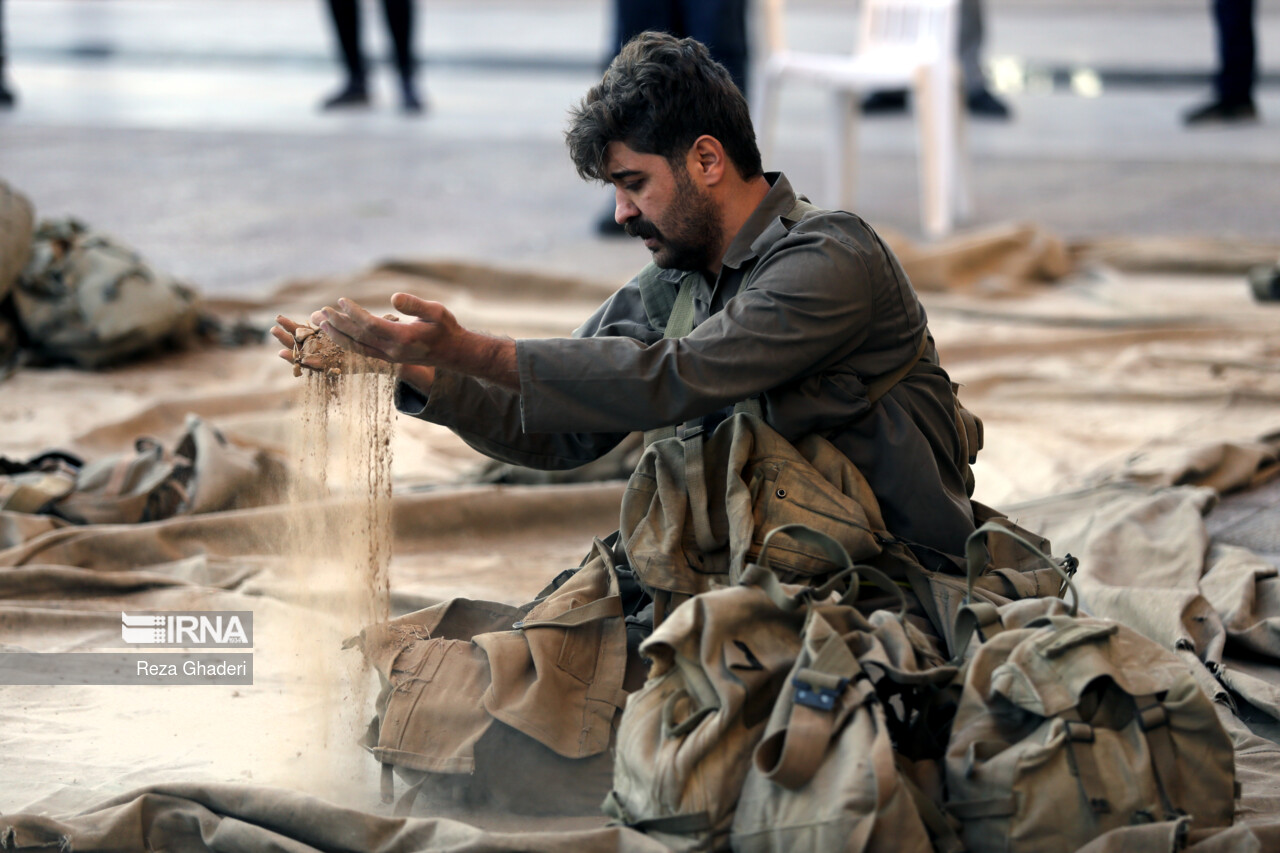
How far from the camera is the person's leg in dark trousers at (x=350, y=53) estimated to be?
9.10m

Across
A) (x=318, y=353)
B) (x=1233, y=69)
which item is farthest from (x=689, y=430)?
(x=1233, y=69)

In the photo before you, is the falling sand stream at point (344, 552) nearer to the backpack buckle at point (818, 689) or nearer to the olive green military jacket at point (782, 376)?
the olive green military jacket at point (782, 376)

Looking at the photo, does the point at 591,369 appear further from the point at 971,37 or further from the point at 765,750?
the point at 971,37

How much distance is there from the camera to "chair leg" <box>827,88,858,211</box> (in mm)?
6129

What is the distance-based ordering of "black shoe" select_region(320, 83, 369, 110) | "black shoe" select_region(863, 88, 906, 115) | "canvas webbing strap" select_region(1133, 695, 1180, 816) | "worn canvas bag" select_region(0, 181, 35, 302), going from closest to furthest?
"canvas webbing strap" select_region(1133, 695, 1180, 816), "worn canvas bag" select_region(0, 181, 35, 302), "black shoe" select_region(863, 88, 906, 115), "black shoe" select_region(320, 83, 369, 110)

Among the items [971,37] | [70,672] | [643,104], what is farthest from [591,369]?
[971,37]

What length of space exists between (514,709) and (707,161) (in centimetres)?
80

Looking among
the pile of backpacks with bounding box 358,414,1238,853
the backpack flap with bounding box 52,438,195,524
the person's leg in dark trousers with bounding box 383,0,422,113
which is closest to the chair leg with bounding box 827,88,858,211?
the backpack flap with bounding box 52,438,195,524

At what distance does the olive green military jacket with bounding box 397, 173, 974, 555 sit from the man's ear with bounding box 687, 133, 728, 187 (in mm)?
83

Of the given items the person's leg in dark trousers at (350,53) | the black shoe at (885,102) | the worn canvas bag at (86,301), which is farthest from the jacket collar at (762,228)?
the black shoe at (885,102)

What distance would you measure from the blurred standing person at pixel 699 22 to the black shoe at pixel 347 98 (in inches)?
193

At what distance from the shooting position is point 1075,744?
5.11 feet

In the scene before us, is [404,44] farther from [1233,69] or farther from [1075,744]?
[1075,744]

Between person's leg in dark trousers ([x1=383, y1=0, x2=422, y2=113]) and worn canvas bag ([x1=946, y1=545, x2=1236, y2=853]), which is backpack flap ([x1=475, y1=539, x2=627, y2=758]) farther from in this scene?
person's leg in dark trousers ([x1=383, y1=0, x2=422, y2=113])
